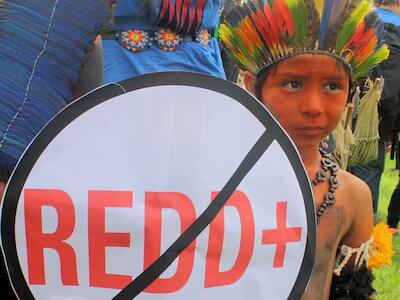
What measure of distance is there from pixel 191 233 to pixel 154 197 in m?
0.08

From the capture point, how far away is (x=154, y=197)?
3.21ft

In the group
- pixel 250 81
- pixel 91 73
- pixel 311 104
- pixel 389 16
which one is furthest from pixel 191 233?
pixel 389 16

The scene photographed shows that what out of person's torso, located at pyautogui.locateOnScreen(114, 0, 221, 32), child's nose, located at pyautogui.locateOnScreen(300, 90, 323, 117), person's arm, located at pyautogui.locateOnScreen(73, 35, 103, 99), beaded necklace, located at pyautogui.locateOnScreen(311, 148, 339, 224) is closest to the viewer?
person's arm, located at pyautogui.locateOnScreen(73, 35, 103, 99)

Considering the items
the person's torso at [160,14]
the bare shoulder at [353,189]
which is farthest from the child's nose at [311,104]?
the person's torso at [160,14]

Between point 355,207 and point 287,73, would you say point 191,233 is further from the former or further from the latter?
point 355,207

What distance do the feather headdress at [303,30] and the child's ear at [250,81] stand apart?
0.02 m

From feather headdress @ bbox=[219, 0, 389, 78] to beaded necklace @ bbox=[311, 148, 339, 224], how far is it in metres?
0.21

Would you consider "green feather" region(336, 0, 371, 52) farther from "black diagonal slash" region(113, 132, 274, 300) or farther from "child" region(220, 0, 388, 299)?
"black diagonal slash" region(113, 132, 274, 300)

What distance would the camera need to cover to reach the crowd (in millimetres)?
1033

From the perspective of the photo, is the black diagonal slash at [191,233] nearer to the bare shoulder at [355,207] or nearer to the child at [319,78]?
the child at [319,78]

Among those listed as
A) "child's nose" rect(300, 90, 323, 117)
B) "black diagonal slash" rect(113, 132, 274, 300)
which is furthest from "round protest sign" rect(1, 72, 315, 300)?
"child's nose" rect(300, 90, 323, 117)

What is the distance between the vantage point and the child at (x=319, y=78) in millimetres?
1400

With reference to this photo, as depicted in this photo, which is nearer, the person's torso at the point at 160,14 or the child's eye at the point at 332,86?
the child's eye at the point at 332,86

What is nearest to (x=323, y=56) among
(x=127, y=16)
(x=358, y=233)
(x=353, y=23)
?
(x=353, y=23)
